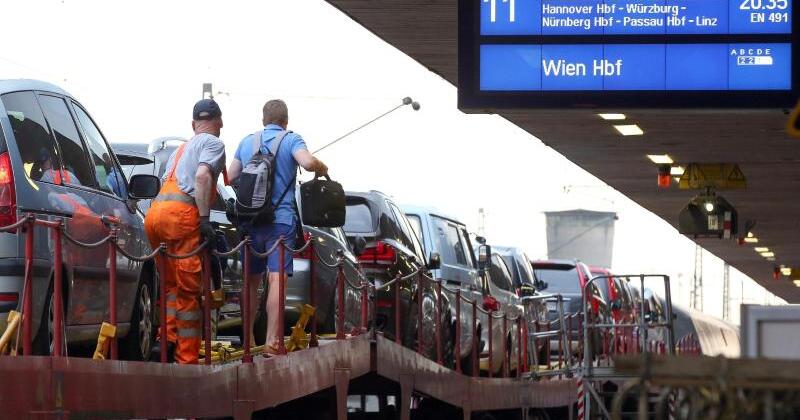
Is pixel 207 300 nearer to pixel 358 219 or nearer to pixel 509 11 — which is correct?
pixel 509 11

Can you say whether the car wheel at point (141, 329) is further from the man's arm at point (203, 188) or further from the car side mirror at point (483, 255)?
the car side mirror at point (483, 255)

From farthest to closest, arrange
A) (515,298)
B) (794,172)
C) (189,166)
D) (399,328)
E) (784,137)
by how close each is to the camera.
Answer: (794,172) < (515,298) < (784,137) < (399,328) < (189,166)

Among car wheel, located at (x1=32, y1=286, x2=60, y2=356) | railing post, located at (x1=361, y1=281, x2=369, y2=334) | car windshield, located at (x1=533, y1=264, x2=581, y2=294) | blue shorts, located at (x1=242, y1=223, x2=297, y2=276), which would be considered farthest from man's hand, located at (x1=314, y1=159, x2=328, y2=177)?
car windshield, located at (x1=533, y1=264, x2=581, y2=294)

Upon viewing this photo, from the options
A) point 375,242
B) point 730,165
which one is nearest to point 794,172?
point 730,165

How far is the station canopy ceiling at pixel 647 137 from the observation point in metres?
16.0

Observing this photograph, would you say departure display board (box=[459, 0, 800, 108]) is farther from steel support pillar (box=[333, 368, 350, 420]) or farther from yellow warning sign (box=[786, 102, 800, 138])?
yellow warning sign (box=[786, 102, 800, 138])

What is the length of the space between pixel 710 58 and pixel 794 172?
44.2ft

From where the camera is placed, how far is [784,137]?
22.0 metres

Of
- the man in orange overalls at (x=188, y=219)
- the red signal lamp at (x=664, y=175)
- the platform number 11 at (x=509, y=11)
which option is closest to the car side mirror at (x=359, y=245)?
the platform number 11 at (x=509, y=11)

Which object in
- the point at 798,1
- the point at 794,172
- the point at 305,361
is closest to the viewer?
the point at 305,361

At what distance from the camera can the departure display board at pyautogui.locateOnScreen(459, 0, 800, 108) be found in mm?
13359

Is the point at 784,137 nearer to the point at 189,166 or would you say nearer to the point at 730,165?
the point at 730,165

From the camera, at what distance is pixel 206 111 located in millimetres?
10805

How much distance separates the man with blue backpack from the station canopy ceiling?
93.5 inches
